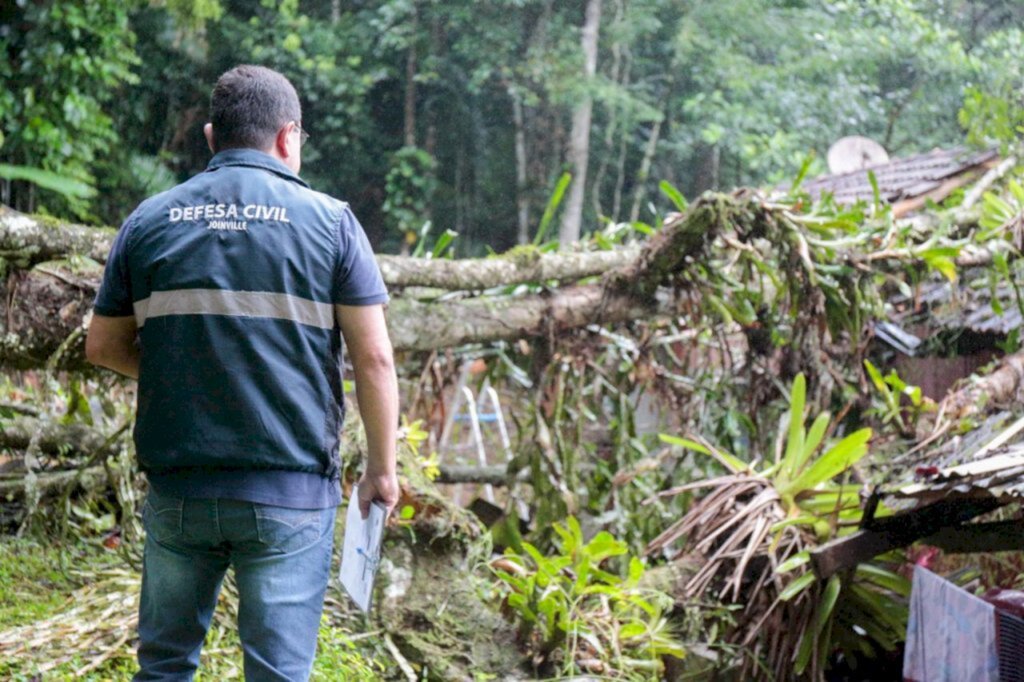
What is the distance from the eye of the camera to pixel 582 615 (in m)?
3.32

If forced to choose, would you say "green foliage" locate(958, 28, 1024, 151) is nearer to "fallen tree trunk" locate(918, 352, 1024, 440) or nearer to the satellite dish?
the satellite dish

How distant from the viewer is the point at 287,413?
1932mm

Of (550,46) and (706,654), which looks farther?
(550,46)

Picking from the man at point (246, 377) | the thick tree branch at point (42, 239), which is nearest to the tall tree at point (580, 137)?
the thick tree branch at point (42, 239)

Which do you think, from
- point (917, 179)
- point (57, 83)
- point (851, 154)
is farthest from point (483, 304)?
point (851, 154)

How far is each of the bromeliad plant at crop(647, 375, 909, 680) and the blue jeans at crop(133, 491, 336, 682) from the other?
217 cm

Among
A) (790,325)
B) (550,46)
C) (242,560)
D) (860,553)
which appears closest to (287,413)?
(242,560)

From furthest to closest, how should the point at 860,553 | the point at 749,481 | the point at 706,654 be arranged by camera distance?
Answer: the point at 749,481 < the point at 706,654 < the point at 860,553

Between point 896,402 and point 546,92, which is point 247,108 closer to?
point 896,402

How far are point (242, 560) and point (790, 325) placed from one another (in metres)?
3.80

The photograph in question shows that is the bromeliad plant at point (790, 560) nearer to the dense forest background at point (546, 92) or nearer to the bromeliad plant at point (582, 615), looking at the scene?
the bromeliad plant at point (582, 615)

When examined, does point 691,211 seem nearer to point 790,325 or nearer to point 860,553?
point 790,325

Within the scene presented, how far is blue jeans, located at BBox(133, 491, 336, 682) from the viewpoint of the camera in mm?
1926

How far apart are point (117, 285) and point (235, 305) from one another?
12.4 inches
